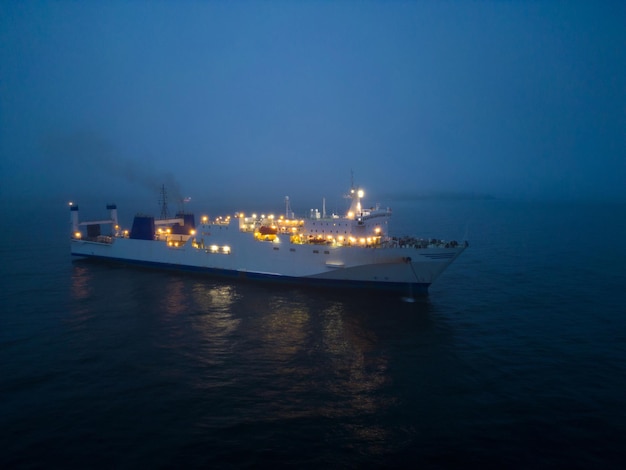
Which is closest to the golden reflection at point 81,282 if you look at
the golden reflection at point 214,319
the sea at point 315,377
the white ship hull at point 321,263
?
the sea at point 315,377

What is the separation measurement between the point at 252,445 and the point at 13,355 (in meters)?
11.6

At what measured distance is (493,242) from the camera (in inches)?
1784

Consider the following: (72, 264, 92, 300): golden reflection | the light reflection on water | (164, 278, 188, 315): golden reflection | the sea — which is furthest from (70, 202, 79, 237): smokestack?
(164, 278, 188, 315): golden reflection

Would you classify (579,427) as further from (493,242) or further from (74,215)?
(74,215)

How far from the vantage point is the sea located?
31.5ft

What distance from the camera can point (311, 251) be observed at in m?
25.5

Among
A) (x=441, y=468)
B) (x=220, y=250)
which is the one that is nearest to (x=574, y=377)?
(x=441, y=468)

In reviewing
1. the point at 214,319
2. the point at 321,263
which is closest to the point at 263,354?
the point at 214,319

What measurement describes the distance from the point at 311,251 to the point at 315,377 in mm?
12681

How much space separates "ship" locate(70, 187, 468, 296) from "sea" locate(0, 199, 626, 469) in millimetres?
1374

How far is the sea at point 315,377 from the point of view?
378 inches

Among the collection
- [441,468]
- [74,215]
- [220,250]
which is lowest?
[441,468]

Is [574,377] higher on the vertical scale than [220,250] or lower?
lower

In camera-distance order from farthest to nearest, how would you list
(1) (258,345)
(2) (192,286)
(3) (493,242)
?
(3) (493,242) < (2) (192,286) < (1) (258,345)
